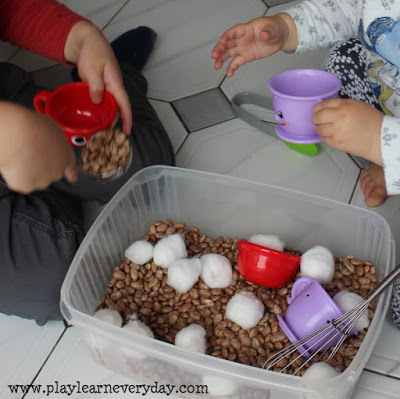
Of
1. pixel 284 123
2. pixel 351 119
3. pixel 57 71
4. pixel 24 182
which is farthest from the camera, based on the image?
pixel 57 71

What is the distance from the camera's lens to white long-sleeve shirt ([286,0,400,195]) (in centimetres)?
81

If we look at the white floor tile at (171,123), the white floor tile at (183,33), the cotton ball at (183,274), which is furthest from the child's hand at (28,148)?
the white floor tile at (183,33)

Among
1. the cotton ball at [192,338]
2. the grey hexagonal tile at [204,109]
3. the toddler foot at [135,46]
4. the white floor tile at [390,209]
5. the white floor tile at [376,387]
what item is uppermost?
the toddler foot at [135,46]

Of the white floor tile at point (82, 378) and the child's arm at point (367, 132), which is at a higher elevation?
the child's arm at point (367, 132)

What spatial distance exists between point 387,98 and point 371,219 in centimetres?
23

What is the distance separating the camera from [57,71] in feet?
4.16

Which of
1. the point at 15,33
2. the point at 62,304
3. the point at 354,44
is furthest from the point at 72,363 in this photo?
the point at 354,44

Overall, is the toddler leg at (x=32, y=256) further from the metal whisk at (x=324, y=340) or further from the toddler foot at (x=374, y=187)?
the toddler foot at (x=374, y=187)

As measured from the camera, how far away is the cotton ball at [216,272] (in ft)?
2.59

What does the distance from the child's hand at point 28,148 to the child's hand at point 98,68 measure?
0.21 meters

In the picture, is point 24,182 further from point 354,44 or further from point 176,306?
point 354,44

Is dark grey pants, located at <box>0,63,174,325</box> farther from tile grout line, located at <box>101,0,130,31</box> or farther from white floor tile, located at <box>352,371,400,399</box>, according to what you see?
tile grout line, located at <box>101,0,130,31</box>

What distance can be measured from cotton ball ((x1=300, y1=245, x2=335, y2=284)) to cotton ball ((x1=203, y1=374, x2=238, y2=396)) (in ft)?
0.68

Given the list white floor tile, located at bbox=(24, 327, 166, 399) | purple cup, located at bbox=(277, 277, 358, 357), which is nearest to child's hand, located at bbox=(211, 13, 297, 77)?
purple cup, located at bbox=(277, 277, 358, 357)
